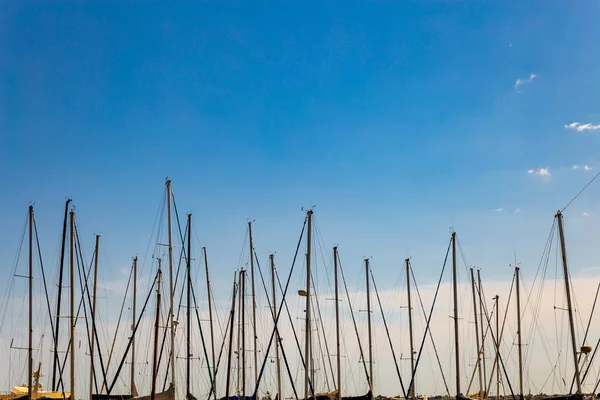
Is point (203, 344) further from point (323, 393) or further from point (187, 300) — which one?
point (323, 393)

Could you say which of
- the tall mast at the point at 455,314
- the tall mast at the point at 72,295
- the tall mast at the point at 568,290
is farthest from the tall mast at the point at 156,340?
the tall mast at the point at 568,290

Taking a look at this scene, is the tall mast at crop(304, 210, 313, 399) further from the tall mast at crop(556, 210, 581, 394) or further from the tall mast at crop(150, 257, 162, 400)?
the tall mast at crop(556, 210, 581, 394)

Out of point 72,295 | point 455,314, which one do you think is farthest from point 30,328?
point 455,314

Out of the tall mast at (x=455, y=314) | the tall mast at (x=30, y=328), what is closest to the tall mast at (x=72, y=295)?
the tall mast at (x=30, y=328)

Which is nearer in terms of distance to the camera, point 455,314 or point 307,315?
point 307,315

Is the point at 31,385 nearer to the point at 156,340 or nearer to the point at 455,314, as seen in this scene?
the point at 156,340

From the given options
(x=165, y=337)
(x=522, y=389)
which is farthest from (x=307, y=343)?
(x=522, y=389)

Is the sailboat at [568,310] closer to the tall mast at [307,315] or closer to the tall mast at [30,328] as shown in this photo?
the tall mast at [307,315]

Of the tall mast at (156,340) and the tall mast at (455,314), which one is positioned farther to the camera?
the tall mast at (455,314)

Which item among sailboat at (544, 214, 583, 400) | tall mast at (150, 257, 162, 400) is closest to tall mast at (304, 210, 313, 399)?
tall mast at (150, 257, 162, 400)

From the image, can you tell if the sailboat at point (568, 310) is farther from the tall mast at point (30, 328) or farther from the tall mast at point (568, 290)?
the tall mast at point (30, 328)

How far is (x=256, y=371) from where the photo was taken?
183 ft

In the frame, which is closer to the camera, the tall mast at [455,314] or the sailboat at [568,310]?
the sailboat at [568,310]

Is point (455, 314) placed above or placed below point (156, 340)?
above
